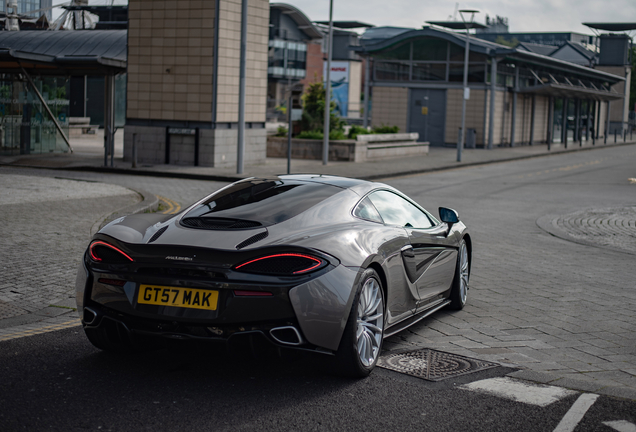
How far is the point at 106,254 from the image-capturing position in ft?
15.8

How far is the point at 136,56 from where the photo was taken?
78.6ft

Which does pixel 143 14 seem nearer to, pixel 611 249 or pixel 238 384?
pixel 611 249

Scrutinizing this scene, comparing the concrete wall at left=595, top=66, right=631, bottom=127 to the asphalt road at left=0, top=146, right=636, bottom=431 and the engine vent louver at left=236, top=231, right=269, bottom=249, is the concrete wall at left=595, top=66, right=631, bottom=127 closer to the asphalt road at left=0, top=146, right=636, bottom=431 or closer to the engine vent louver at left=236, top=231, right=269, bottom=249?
the asphalt road at left=0, top=146, right=636, bottom=431

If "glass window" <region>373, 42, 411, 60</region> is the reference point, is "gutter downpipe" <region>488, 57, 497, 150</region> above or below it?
below

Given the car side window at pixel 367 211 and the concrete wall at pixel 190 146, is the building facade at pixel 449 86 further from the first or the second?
the car side window at pixel 367 211

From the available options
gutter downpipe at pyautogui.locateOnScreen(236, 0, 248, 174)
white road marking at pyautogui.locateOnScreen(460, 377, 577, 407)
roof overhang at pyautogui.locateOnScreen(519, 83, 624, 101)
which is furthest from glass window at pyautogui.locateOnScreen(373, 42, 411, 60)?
white road marking at pyautogui.locateOnScreen(460, 377, 577, 407)

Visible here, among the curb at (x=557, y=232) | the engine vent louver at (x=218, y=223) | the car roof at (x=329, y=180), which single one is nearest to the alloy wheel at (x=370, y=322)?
the engine vent louver at (x=218, y=223)

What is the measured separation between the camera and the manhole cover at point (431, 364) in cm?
498

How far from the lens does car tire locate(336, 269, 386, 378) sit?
4.63 metres

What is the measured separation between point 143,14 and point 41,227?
14.7 metres

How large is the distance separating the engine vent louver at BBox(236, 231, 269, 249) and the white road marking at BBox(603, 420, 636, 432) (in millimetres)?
2146

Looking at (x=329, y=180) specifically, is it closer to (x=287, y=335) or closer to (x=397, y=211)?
(x=397, y=211)

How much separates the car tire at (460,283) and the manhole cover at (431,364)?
1.39 m

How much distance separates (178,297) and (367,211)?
65.4 inches
